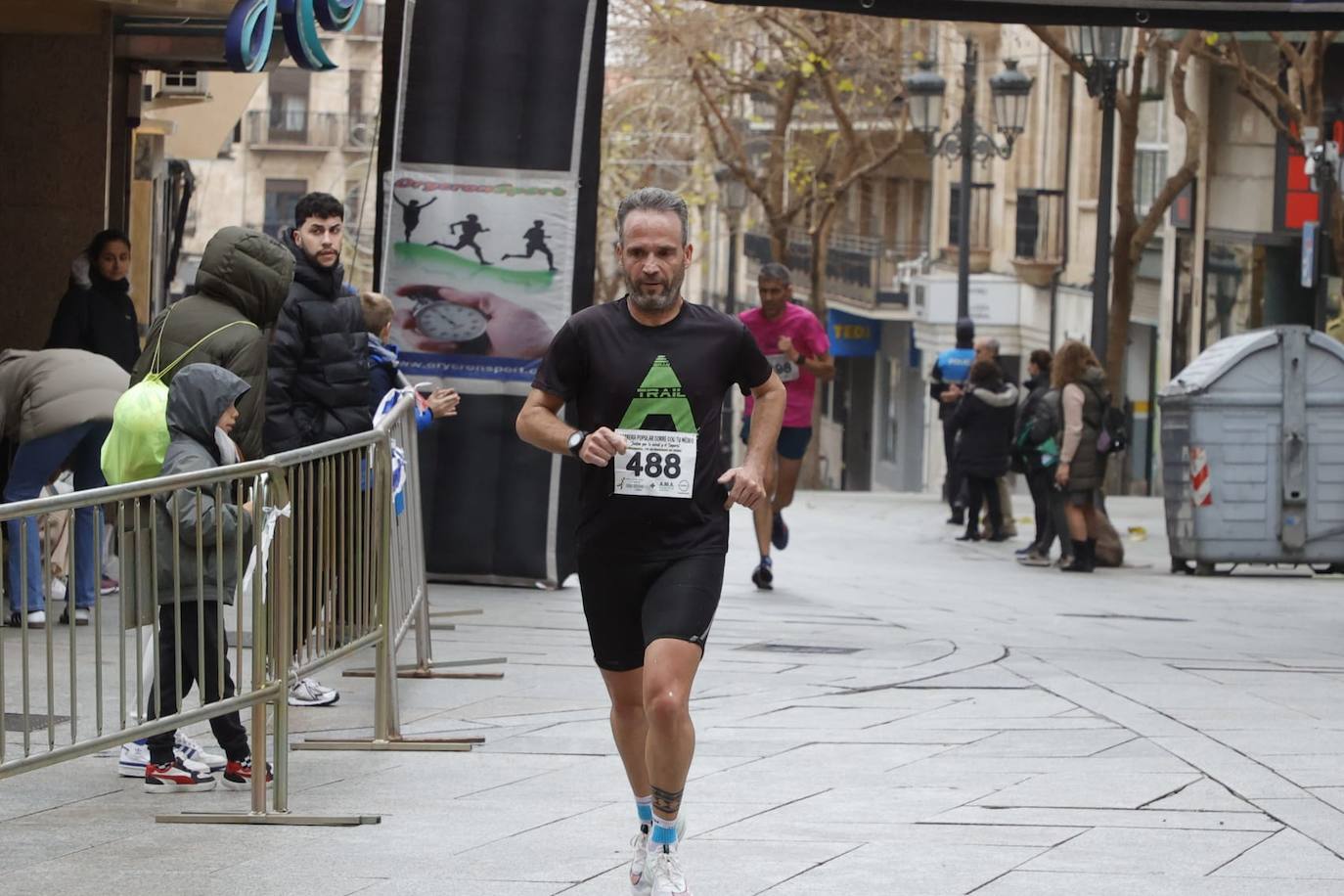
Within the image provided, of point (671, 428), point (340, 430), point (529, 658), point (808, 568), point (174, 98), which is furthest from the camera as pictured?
point (174, 98)

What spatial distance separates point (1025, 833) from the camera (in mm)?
6625

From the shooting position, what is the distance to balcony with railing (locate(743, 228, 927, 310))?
46156mm

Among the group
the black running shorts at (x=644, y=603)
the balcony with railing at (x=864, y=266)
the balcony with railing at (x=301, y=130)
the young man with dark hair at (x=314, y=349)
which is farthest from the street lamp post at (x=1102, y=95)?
the balcony with railing at (x=301, y=130)

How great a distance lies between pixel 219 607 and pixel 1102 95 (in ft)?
41.7

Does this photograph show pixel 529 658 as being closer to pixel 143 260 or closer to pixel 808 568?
pixel 808 568

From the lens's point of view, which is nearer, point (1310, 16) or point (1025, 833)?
point (1025, 833)

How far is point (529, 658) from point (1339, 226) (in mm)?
11872

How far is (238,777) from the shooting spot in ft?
23.8

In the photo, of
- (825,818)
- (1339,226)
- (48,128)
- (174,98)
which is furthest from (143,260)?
(825,818)

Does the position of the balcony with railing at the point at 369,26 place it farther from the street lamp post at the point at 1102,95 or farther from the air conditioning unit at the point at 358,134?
the street lamp post at the point at 1102,95

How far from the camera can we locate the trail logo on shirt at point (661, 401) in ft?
19.5

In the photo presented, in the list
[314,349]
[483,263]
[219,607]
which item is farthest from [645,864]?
[483,263]

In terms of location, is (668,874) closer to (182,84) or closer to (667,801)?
(667,801)

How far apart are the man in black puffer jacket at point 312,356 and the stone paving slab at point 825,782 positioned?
108 centimetres
